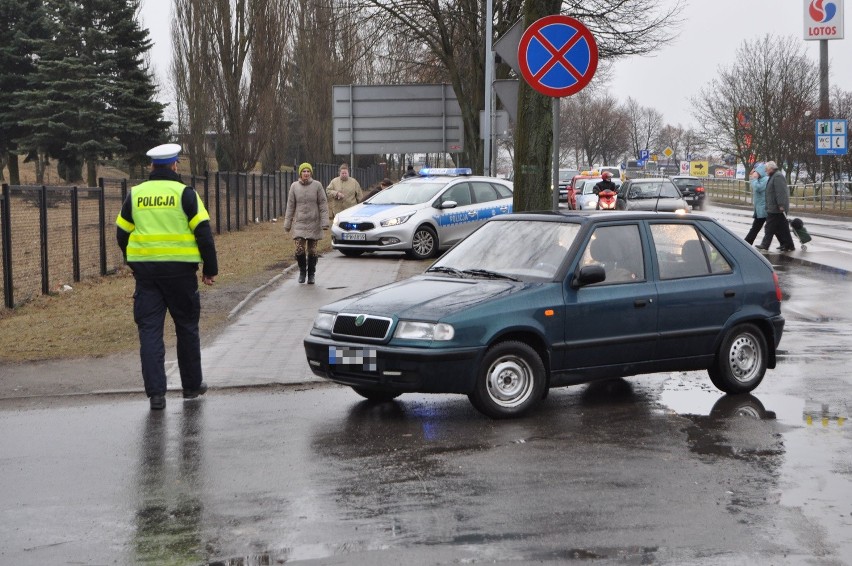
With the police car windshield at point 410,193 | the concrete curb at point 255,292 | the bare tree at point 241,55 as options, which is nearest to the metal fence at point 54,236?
the concrete curb at point 255,292

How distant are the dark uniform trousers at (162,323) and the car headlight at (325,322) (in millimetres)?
945

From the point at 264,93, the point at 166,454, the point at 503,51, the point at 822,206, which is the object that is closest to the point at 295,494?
the point at 166,454

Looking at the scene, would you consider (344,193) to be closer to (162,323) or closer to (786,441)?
(162,323)

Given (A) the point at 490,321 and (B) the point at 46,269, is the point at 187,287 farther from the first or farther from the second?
(B) the point at 46,269

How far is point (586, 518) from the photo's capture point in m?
5.69

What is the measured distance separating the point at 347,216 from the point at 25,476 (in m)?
16.5

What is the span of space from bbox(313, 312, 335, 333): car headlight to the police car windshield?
1478 centimetres

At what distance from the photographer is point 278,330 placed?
12914 mm

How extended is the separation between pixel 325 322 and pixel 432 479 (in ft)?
7.68

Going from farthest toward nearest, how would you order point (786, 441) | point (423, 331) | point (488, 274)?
1. point (488, 274)
2. point (423, 331)
3. point (786, 441)

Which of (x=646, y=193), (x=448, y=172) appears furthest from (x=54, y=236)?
(x=646, y=193)

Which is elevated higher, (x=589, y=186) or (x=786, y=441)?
(x=589, y=186)

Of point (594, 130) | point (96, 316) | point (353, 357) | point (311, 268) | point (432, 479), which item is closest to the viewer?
point (432, 479)

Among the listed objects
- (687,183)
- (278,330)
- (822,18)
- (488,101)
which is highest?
(822,18)
